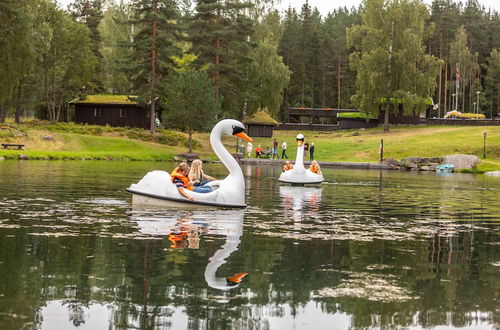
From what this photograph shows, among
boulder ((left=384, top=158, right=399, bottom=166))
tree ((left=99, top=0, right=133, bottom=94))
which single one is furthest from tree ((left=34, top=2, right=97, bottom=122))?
boulder ((left=384, top=158, right=399, bottom=166))

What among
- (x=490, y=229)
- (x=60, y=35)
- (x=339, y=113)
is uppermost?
(x=60, y=35)

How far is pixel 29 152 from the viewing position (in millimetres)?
57750

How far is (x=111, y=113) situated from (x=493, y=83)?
7294 centimetres

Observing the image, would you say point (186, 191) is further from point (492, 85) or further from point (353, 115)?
point (492, 85)

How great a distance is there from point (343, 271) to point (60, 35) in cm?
7583

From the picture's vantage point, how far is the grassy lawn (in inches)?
2520

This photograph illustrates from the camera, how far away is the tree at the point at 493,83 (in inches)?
4845

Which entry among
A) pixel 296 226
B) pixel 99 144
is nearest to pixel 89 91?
pixel 99 144

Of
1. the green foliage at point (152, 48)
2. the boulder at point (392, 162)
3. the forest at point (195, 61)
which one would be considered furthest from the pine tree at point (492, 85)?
the green foliage at point (152, 48)

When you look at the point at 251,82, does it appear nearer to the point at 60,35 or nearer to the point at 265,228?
the point at 60,35

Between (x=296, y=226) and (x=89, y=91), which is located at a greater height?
(x=89, y=91)

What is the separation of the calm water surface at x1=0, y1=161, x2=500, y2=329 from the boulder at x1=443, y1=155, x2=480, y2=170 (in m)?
43.7

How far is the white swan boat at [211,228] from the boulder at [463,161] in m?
47.5

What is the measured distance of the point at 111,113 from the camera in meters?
85.2
